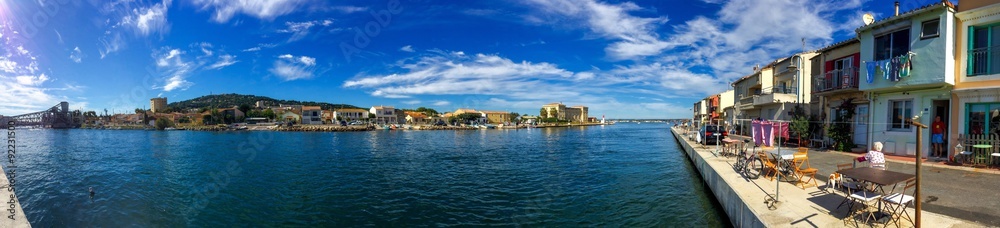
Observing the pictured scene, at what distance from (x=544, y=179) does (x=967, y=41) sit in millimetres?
14458

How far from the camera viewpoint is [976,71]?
11453mm

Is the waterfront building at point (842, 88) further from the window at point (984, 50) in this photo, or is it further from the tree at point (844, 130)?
the window at point (984, 50)

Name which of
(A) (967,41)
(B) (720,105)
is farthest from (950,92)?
(B) (720,105)

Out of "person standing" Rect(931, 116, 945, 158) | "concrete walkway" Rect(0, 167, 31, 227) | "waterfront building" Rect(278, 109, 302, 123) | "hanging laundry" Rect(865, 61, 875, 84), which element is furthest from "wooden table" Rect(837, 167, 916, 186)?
"waterfront building" Rect(278, 109, 302, 123)

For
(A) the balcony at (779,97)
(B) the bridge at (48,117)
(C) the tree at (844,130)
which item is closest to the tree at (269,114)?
(B) the bridge at (48,117)

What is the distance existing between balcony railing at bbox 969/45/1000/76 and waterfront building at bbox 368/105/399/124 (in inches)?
5003

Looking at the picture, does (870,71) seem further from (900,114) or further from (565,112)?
(565,112)

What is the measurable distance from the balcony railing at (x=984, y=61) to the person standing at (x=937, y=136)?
174 cm

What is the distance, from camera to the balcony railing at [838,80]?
15672 millimetres

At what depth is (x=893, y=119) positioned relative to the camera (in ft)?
46.0

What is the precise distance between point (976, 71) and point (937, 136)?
2.18 meters

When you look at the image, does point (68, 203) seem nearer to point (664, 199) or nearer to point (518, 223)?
point (518, 223)

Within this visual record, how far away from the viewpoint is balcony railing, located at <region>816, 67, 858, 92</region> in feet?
51.4

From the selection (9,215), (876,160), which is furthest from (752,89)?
(9,215)
